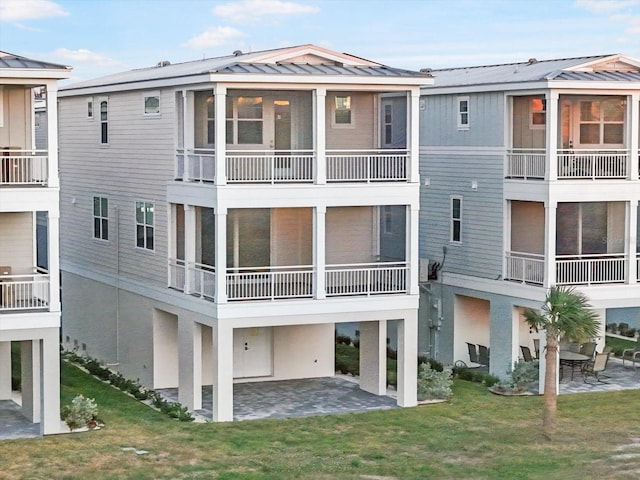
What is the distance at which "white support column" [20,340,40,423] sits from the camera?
26938mm

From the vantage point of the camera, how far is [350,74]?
28562mm

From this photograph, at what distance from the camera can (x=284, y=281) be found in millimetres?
29734

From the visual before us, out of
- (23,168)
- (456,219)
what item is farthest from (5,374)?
(456,219)

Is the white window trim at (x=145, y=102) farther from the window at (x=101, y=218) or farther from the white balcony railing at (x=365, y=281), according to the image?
the white balcony railing at (x=365, y=281)

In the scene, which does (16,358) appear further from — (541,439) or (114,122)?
(541,439)

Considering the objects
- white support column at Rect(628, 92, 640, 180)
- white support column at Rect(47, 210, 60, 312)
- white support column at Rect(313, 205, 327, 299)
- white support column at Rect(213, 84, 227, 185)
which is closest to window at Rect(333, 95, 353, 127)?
white support column at Rect(313, 205, 327, 299)

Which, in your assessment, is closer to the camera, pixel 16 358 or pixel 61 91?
pixel 16 358

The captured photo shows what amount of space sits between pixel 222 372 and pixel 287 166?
215 inches

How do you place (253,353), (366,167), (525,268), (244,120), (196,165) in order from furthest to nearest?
1. (253,353)
2. (525,268)
3. (244,120)
4. (366,167)
5. (196,165)

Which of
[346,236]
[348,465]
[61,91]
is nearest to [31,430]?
[348,465]

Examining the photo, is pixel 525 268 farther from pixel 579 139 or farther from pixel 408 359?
pixel 408 359

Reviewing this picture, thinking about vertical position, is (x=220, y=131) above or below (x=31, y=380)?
above

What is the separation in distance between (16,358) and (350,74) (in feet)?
42.8

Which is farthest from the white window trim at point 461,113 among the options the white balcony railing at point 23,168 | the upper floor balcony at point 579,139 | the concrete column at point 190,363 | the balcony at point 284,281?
the white balcony railing at point 23,168
